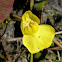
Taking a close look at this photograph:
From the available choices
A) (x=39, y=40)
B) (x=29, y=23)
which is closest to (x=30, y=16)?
(x=29, y=23)

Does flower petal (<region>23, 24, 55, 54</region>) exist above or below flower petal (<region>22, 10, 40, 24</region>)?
below

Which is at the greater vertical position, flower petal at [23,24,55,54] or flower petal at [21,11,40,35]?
flower petal at [21,11,40,35]

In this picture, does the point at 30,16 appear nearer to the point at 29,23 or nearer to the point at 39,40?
the point at 29,23

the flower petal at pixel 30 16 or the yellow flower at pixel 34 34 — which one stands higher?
the flower petal at pixel 30 16

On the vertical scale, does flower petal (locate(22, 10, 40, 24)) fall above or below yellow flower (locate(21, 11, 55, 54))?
above

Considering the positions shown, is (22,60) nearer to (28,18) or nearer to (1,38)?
(1,38)

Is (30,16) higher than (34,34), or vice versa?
(30,16)

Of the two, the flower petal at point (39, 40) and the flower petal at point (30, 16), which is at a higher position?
the flower petal at point (30, 16)
